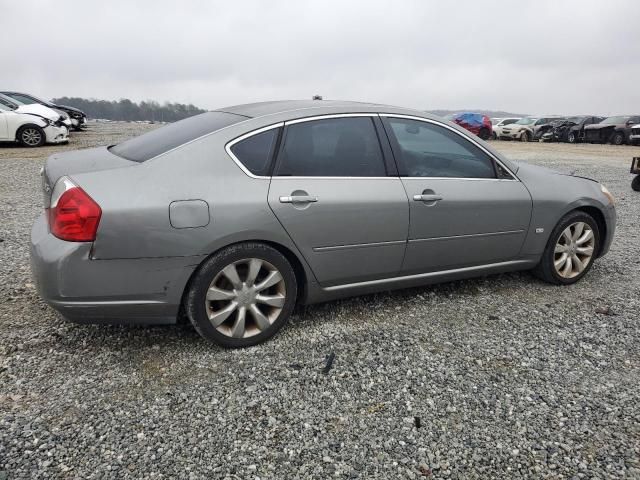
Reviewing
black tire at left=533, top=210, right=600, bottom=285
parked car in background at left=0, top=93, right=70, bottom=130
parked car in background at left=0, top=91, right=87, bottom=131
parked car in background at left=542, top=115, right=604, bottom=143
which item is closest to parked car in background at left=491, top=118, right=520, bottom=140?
parked car in background at left=542, top=115, right=604, bottom=143

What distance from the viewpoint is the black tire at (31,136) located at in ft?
44.5

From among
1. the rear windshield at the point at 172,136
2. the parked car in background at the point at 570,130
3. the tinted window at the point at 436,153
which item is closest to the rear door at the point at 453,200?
the tinted window at the point at 436,153

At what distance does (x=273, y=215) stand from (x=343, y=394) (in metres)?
1.11

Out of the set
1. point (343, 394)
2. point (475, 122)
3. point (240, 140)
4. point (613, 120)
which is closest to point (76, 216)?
point (240, 140)

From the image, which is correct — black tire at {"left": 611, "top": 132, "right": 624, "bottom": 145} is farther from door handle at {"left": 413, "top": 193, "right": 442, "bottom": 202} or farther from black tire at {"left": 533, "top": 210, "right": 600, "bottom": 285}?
door handle at {"left": 413, "top": 193, "right": 442, "bottom": 202}

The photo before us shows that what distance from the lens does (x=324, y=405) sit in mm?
2623

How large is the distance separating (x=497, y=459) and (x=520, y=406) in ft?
1.52

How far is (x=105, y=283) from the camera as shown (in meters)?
2.74

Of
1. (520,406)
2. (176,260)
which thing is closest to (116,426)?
(176,260)

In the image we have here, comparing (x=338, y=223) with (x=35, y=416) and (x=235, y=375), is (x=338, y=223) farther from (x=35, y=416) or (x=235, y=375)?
(x=35, y=416)

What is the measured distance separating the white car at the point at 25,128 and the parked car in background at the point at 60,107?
144 inches

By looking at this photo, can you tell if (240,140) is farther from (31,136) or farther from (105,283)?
(31,136)

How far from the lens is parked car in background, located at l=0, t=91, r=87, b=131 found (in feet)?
56.8

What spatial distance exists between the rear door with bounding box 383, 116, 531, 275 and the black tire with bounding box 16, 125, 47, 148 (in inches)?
519
